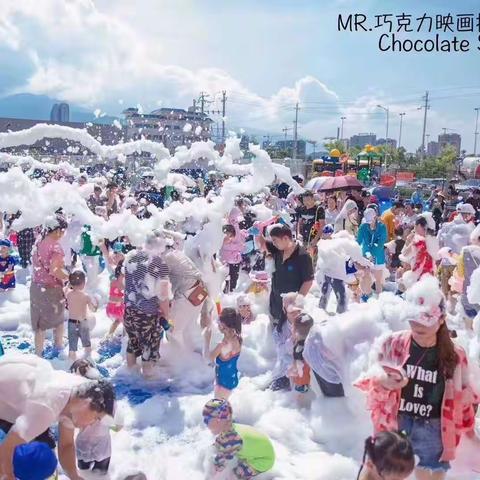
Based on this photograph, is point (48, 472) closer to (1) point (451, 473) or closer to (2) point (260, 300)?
(1) point (451, 473)

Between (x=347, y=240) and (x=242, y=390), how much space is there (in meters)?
3.02

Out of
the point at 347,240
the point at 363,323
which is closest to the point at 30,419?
the point at 363,323

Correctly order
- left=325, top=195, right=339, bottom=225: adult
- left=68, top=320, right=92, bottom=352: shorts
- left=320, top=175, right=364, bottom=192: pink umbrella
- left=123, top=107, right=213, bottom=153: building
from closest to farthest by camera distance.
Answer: left=68, top=320, right=92, bottom=352: shorts → left=325, top=195, right=339, bottom=225: adult → left=320, top=175, right=364, bottom=192: pink umbrella → left=123, top=107, right=213, bottom=153: building

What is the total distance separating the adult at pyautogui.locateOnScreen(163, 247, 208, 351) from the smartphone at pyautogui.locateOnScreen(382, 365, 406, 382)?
2.98 m

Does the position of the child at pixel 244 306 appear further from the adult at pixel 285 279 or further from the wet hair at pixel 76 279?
A: the wet hair at pixel 76 279

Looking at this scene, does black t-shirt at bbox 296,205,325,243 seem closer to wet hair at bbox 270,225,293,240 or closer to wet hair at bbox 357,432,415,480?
wet hair at bbox 270,225,293,240

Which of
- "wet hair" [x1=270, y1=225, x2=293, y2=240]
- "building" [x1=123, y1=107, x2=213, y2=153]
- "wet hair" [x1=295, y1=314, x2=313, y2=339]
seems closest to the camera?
"wet hair" [x1=295, y1=314, x2=313, y2=339]

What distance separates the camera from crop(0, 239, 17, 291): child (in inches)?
332

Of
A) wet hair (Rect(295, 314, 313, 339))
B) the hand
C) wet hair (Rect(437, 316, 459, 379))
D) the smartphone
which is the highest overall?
wet hair (Rect(437, 316, 459, 379))

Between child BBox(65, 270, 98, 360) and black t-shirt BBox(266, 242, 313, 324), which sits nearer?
black t-shirt BBox(266, 242, 313, 324)

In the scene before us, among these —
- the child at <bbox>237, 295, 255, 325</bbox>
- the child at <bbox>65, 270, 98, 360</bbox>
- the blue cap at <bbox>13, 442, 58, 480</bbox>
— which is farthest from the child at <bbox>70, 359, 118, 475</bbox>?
the child at <bbox>237, 295, 255, 325</bbox>

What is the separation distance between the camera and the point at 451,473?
10.6ft

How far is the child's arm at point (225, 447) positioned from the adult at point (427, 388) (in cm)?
87

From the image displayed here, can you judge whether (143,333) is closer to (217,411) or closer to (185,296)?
(185,296)
